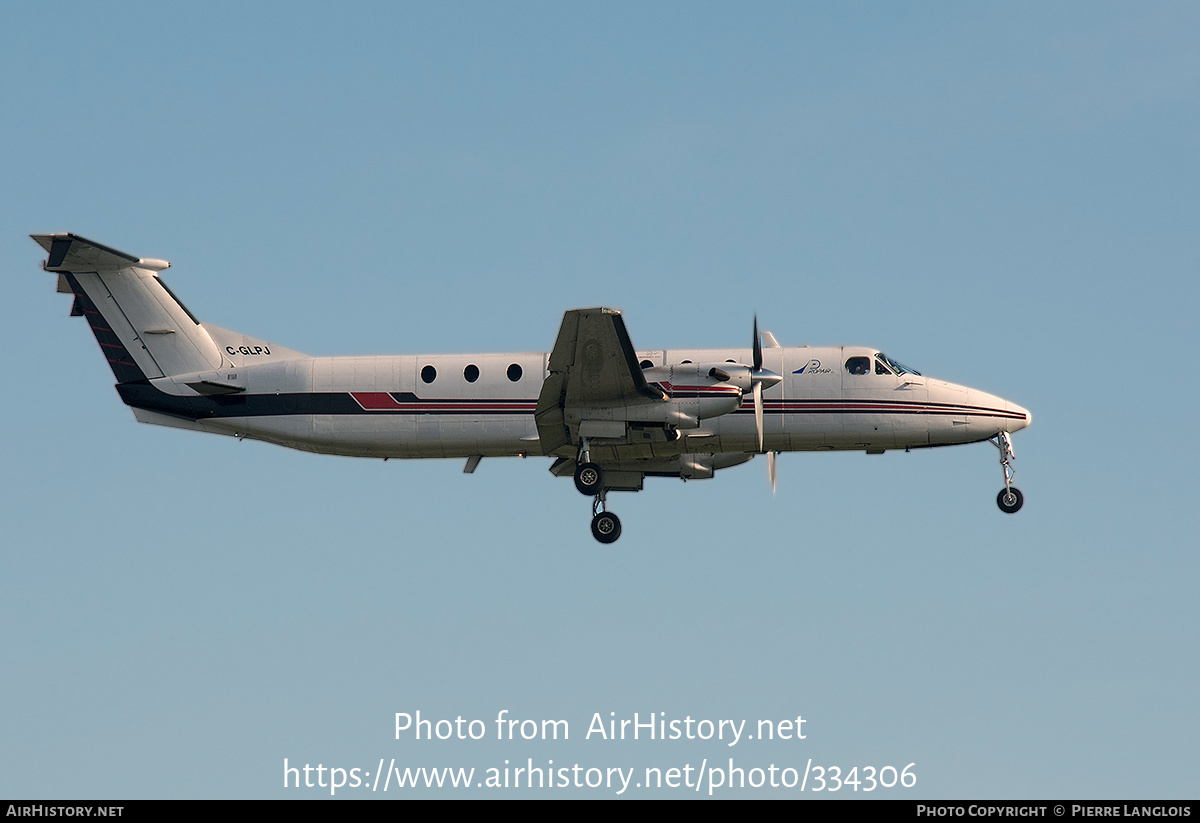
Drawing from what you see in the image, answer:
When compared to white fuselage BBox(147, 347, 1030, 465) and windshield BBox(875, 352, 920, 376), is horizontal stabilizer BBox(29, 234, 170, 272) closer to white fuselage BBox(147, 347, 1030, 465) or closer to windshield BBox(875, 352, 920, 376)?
white fuselage BBox(147, 347, 1030, 465)

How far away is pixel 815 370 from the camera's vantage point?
3092 cm

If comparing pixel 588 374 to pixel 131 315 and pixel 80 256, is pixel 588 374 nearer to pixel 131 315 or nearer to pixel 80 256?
pixel 131 315

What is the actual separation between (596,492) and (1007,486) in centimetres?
987

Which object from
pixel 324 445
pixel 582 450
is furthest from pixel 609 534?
pixel 324 445

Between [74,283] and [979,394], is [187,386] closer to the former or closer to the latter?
[74,283]

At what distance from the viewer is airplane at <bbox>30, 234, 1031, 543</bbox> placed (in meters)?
30.6

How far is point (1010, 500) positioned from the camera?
103ft

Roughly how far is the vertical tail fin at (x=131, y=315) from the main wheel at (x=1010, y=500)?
18.9m

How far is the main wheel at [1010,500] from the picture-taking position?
31250mm

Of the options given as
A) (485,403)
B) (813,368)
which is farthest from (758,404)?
(485,403)

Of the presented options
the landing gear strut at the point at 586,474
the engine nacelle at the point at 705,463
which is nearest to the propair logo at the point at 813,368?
the engine nacelle at the point at 705,463

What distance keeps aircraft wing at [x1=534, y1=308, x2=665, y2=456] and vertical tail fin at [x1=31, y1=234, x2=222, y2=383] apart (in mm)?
8686
